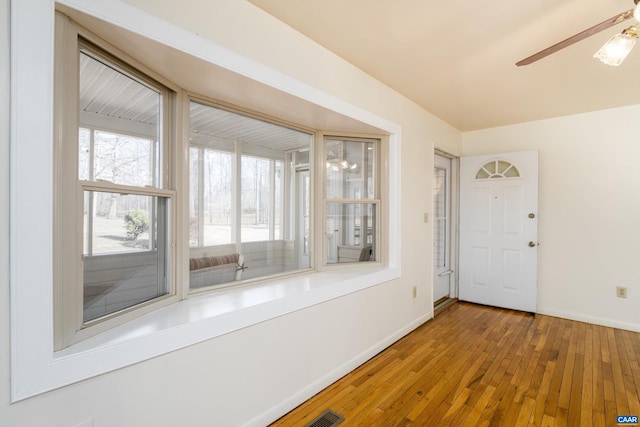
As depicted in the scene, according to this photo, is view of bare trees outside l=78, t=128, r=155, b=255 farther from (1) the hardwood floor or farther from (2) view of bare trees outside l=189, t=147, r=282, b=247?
(1) the hardwood floor

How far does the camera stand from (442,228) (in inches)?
171

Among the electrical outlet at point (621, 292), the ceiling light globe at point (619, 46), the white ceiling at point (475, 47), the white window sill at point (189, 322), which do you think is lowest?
the electrical outlet at point (621, 292)

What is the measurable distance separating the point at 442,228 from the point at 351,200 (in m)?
2.12

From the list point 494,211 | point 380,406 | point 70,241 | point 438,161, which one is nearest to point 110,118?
point 70,241

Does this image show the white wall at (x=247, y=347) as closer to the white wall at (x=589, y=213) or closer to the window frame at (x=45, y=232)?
the window frame at (x=45, y=232)

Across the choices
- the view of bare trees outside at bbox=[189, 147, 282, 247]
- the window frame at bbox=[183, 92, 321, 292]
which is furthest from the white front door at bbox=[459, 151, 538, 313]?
the view of bare trees outside at bbox=[189, 147, 282, 247]

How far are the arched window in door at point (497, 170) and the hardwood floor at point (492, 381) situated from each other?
1.91m

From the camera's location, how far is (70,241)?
1.21m

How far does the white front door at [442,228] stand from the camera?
4.18m

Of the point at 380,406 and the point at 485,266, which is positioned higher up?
the point at 485,266

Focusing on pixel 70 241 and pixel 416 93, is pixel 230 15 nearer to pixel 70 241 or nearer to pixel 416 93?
pixel 70 241

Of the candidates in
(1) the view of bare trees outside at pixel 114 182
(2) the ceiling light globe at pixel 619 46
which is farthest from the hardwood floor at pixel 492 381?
(2) the ceiling light globe at pixel 619 46

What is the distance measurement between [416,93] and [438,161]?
145 cm

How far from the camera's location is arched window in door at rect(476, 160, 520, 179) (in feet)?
13.1
